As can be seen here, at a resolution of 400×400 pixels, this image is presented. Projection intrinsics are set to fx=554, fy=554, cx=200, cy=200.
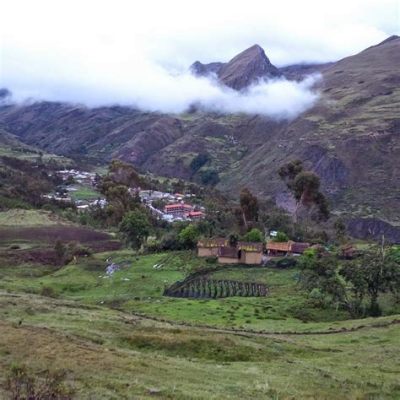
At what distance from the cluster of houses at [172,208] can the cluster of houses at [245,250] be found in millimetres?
52880

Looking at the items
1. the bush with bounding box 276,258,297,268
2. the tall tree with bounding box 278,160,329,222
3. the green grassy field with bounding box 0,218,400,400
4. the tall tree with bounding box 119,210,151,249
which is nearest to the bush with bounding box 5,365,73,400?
the green grassy field with bounding box 0,218,400,400

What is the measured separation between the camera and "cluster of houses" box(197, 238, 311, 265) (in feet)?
283

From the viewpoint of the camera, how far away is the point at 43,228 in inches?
5020

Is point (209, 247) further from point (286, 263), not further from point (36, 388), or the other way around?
point (36, 388)

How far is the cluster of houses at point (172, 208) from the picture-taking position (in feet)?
505

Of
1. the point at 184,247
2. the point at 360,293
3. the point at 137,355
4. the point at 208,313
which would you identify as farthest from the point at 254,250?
the point at 137,355

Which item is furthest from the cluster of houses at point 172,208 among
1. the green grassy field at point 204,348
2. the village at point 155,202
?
the green grassy field at point 204,348

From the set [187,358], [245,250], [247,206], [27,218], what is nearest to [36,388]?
[187,358]

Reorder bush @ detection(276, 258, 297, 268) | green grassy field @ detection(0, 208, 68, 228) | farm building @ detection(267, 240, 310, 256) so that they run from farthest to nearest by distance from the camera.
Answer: green grassy field @ detection(0, 208, 68, 228) → farm building @ detection(267, 240, 310, 256) → bush @ detection(276, 258, 297, 268)

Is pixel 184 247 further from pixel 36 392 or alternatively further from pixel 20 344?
pixel 36 392

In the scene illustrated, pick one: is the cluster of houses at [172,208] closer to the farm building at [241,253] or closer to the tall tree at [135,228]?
the tall tree at [135,228]

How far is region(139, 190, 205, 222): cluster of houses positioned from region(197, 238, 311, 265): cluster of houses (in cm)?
5288

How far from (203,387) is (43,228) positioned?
110m

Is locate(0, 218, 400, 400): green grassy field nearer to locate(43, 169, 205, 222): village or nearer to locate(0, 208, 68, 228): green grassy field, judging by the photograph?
locate(0, 208, 68, 228): green grassy field
